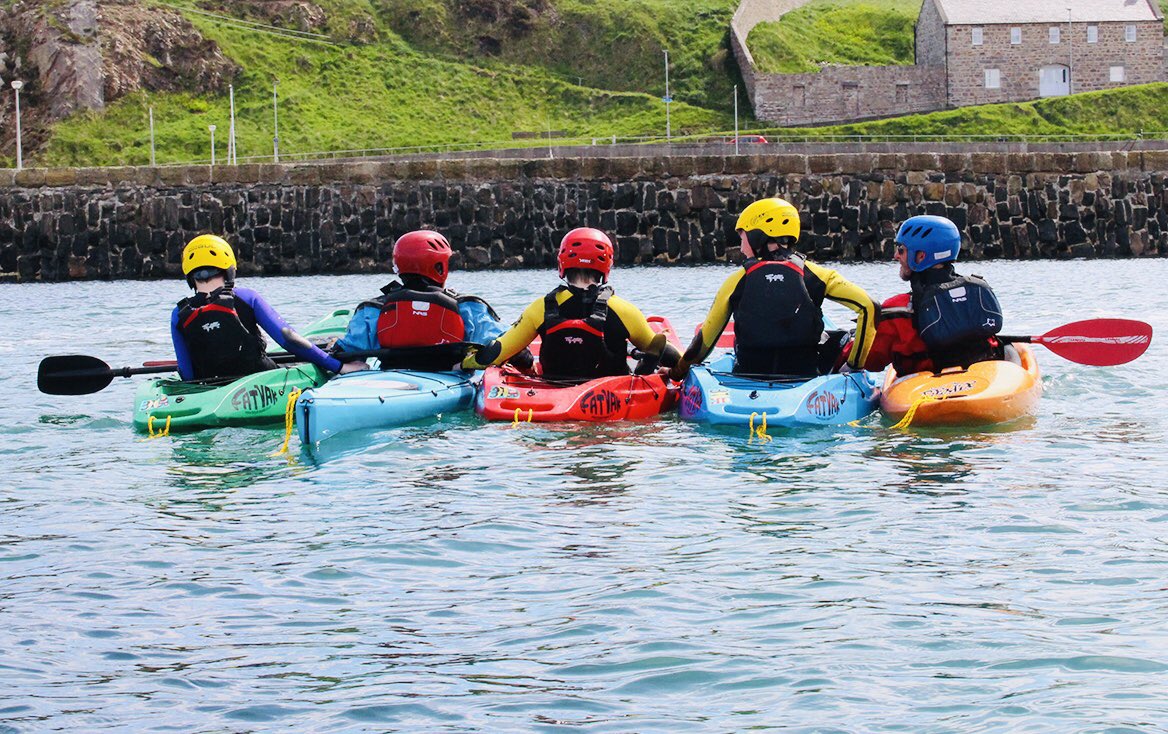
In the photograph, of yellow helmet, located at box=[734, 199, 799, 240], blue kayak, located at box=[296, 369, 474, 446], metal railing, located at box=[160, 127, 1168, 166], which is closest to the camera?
blue kayak, located at box=[296, 369, 474, 446]

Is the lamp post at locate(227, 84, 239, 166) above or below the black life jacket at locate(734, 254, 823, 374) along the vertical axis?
above

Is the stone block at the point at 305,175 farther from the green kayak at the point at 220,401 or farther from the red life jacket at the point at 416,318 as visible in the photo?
the red life jacket at the point at 416,318

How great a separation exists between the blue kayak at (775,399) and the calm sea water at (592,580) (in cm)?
15

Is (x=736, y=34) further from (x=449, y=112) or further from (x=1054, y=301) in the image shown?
(x=1054, y=301)

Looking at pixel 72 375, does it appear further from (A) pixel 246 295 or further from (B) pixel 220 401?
(A) pixel 246 295

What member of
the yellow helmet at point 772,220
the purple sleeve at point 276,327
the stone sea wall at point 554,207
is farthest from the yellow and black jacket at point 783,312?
the stone sea wall at point 554,207

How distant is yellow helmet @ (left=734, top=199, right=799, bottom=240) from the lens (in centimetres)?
1096

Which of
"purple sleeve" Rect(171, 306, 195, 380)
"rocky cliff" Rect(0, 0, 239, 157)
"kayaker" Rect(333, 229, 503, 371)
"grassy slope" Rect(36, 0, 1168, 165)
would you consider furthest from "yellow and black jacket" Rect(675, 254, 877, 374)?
"rocky cliff" Rect(0, 0, 239, 157)

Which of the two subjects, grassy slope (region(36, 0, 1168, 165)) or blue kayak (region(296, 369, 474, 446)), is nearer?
blue kayak (region(296, 369, 474, 446))

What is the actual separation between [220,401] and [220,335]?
19.7 inches

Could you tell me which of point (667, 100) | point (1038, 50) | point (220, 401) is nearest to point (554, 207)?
point (220, 401)

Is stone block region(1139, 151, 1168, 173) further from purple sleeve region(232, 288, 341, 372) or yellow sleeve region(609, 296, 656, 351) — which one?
purple sleeve region(232, 288, 341, 372)

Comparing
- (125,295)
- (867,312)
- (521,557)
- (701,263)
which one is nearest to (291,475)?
(521,557)

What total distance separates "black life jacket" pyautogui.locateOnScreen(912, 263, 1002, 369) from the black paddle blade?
5971 millimetres
